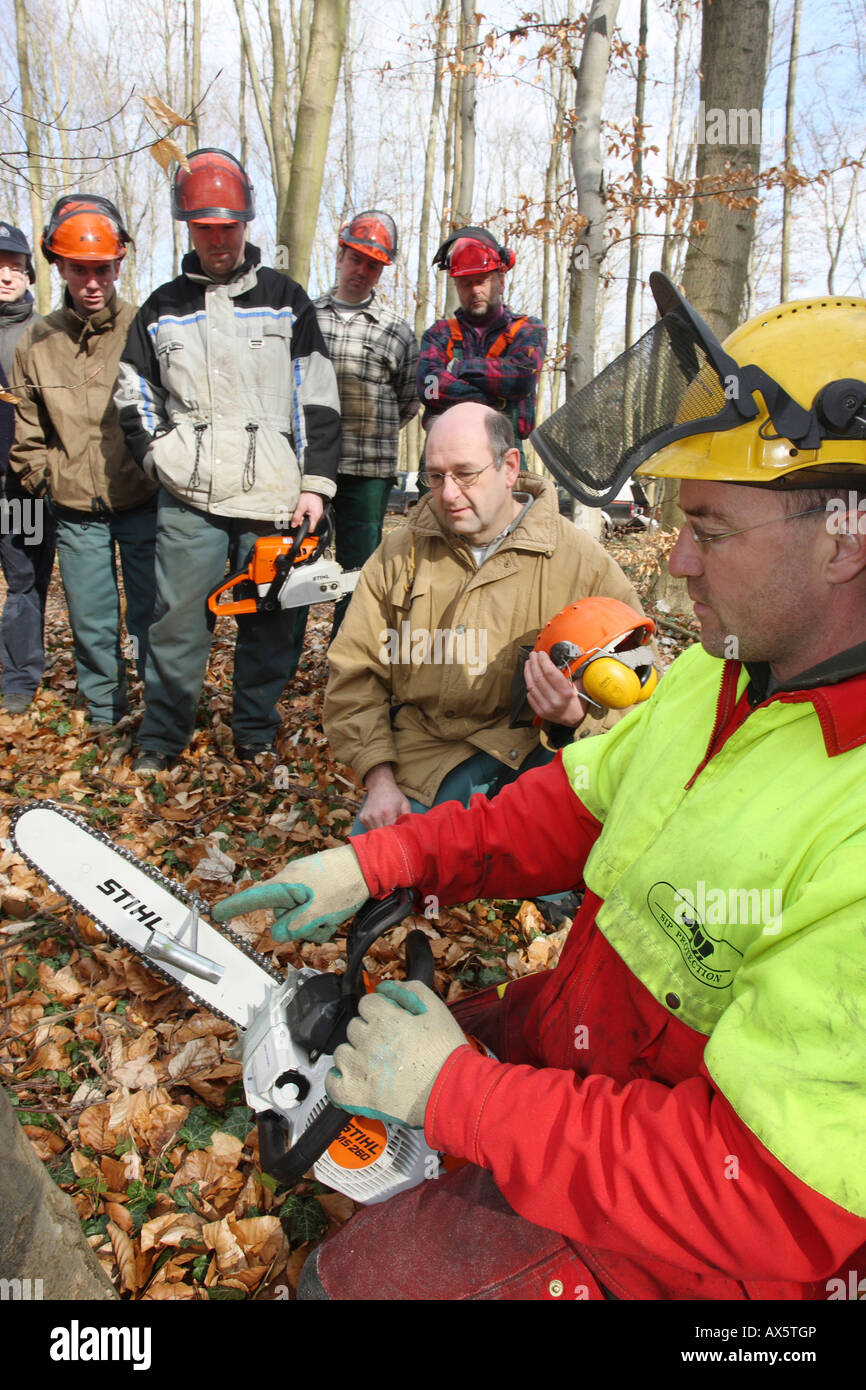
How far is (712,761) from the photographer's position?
1407mm

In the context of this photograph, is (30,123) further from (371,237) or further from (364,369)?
(364,369)

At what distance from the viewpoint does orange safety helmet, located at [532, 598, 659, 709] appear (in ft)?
7.95

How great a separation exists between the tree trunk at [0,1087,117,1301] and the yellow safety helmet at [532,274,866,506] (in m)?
1.48

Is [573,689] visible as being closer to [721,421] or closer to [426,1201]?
[721,421]

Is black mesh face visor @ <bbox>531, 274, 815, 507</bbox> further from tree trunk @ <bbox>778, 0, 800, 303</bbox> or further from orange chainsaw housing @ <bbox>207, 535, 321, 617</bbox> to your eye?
tree trunk @ <bbox>778, 0, 800, 303</bbox>

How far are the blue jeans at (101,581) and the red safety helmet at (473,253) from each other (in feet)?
6.90

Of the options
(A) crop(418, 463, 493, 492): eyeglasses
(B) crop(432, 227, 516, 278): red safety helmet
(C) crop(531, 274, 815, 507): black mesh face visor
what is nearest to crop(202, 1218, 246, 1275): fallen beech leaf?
(C) crop(531, 274, 815, 507): black mesh face visor

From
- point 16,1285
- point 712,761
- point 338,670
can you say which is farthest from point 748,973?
point 338,670

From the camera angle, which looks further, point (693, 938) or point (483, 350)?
point (483, 350)

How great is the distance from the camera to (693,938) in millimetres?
1328

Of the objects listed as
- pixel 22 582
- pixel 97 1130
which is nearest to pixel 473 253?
pixel 22 582

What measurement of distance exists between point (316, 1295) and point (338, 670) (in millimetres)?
1815

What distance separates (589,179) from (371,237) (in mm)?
1691

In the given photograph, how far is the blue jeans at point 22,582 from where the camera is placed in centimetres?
459
